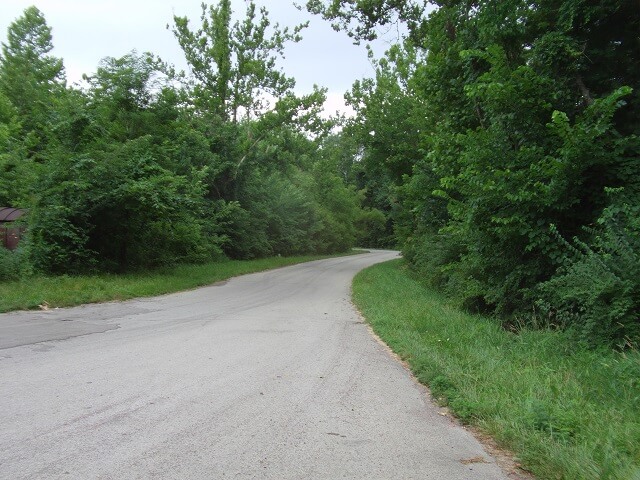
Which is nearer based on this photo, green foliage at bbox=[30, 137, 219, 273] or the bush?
the bush

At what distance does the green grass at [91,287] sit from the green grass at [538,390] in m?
7.55

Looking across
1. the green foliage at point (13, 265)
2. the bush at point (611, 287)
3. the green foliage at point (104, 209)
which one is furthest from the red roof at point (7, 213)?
the bush at point (611, 287)

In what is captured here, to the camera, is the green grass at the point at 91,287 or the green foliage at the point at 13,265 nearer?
the green grass at the point at 91,287

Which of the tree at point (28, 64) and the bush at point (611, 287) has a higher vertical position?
the tree at point (28, 64)

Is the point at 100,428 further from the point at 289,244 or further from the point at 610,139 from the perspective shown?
the point at 289,244

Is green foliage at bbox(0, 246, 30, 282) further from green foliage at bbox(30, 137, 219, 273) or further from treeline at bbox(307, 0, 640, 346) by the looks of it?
treeline at bbox(307, 0, 640, 346)

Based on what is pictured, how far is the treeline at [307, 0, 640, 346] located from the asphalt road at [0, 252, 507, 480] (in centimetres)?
342

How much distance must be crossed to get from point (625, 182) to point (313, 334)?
20.9 ft

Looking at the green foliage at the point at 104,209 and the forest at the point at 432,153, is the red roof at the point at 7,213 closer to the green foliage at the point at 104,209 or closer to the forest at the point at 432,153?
the forest at the point at 432,153

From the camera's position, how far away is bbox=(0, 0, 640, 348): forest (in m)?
8.70

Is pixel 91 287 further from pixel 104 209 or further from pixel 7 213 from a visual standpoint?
pixel 7 213

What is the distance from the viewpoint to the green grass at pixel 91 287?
443 inches

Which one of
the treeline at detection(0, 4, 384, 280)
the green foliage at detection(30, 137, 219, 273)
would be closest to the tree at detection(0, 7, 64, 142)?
the treeline at detection(0, 4, 384, 280)

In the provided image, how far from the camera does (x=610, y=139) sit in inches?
347
